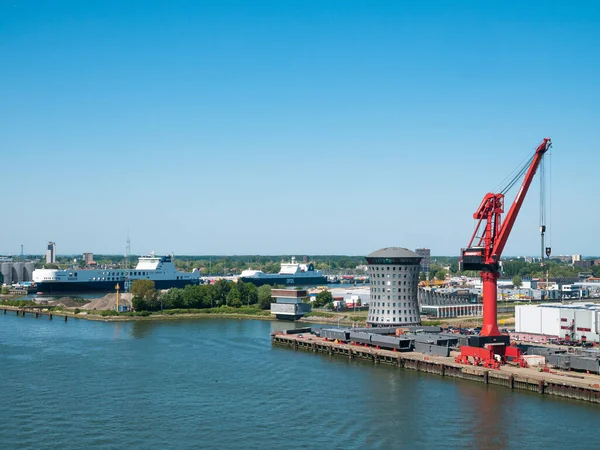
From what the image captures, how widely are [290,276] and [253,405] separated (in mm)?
100898

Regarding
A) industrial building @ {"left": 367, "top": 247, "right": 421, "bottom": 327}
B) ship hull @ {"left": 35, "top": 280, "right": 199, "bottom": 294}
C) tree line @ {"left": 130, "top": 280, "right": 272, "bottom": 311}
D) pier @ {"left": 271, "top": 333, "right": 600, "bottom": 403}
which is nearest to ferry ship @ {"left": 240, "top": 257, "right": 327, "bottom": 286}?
ship hull @ {"left": 35, "top": 280, "right": 199, "bottom": 294}

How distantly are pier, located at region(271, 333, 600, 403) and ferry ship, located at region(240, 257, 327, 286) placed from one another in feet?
246

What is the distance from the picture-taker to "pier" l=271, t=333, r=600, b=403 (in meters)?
30.5

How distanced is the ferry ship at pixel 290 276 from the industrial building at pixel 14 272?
4247cm

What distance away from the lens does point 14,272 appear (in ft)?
430

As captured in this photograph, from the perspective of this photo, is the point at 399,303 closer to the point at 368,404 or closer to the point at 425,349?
the point at 425,349

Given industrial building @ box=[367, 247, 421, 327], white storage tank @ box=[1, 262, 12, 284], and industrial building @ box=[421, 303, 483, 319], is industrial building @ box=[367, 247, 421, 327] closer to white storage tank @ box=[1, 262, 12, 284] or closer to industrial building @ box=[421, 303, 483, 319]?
industrial building @ box=[421, 303, 483, 319]

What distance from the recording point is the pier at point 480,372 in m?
30.5

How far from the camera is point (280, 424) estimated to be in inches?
1030

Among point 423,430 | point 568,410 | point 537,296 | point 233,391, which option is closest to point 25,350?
point 233,391

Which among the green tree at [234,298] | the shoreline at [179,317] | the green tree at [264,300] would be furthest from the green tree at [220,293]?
the shoreline at [179,317]

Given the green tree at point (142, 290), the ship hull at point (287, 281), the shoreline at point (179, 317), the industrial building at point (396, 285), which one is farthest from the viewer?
the ship hull at point (287, 281)

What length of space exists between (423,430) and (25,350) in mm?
29010

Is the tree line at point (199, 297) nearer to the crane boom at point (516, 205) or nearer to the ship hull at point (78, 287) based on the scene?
the ship hull at point (78, 287)
